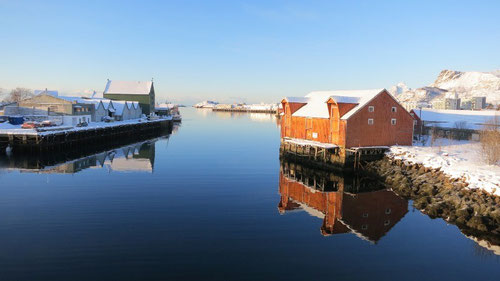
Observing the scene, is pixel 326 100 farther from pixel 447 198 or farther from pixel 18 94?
pixel 18 94

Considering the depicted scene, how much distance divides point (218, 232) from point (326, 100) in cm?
2439

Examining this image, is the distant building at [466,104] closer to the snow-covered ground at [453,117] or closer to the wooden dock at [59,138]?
the snow-covered ground at [453,117]

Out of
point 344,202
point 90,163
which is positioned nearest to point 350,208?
point 344,202

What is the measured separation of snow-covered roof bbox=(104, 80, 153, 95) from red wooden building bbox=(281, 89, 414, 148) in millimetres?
64422

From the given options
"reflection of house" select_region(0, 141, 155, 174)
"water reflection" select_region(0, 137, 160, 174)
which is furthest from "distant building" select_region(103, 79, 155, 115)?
"reflection of house" select_region(0, 141, 155, 174)

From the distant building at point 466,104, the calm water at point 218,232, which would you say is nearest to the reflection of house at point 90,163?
→ the calm water at point 218,232

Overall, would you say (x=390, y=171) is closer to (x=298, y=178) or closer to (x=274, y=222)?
(x=298, y=178)

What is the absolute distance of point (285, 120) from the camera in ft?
133

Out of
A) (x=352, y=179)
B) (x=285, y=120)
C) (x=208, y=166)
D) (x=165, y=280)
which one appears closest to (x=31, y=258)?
(x=165, y=280)

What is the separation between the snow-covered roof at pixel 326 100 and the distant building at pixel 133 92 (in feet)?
194

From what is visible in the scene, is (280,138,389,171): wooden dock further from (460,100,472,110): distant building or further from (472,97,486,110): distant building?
(460,100,472,110): distant building

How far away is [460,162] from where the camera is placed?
24688 millimetres

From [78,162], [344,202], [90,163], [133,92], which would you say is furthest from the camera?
[133,92]

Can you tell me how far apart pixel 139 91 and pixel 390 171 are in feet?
248
